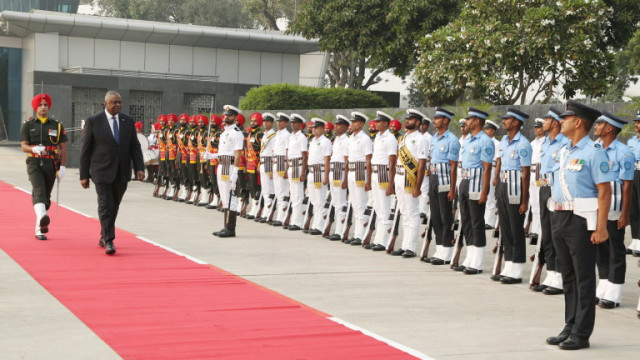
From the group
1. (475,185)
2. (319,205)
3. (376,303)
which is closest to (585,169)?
(376,303)

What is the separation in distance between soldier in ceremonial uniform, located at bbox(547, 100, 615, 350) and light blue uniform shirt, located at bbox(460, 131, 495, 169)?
3.65 m

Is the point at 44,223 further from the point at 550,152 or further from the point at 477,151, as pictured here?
the point at 550,152

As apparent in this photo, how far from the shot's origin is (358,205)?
1459 centimetres

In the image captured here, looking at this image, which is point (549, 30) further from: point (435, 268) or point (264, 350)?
point (264, 350)

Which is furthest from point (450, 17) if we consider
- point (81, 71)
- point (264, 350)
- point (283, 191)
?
point (264, 350)

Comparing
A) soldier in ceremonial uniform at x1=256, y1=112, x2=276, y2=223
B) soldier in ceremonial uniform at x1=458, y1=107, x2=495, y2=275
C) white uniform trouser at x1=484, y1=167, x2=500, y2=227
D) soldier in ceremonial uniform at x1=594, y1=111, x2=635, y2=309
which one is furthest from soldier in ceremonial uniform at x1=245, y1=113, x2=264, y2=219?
soldier in ceremonial uniform at x1=594, y1=111, x2=635, y2=309

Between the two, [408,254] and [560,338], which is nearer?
[560,338]

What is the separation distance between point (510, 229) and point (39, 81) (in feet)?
103

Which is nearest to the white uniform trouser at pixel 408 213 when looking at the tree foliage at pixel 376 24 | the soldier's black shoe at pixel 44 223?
the soldier's black shoe at pixel 44 223

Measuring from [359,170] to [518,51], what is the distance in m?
9.96

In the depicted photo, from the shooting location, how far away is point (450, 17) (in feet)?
99.2

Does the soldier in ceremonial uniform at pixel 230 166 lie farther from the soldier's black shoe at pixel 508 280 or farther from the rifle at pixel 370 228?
the soldier's black shoe at pixel 508 280

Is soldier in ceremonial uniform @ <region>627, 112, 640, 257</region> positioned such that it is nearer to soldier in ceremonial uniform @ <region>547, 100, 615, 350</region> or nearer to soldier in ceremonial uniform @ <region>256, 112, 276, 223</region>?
soldier in ceremonial uniform @ <region>547, 100, 615, 350</region>

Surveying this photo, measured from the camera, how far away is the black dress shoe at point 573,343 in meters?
7.30
